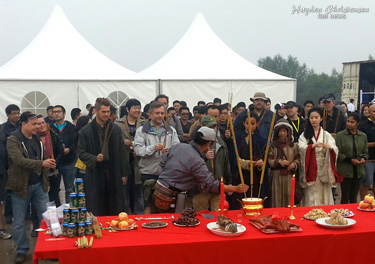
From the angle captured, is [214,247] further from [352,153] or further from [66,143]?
[66,143]

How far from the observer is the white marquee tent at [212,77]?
1203cm

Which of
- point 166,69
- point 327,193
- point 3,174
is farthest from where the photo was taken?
point 166,69

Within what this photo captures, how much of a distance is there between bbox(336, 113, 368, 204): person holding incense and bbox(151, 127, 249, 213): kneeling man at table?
106 inches

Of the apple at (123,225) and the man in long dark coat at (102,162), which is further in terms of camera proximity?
the man in long dark coat at (102,162)

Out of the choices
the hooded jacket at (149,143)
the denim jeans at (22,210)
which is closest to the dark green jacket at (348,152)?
the hooded jacket at (149,143)

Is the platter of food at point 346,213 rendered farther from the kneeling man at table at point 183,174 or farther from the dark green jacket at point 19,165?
the dark green jacket at point 19,165

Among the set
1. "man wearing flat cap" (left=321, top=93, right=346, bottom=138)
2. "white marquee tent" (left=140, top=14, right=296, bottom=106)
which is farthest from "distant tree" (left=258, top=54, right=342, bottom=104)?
"man wearing flat cap" (left=321, top=93, right=346, bottom=138)

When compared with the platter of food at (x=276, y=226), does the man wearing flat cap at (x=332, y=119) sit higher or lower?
higher

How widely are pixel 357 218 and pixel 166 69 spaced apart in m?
10.0

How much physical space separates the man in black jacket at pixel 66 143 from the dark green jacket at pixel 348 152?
12.3 feet

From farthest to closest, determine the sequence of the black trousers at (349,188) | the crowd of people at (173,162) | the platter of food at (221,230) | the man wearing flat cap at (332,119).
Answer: the man wearing flat cap at (332,119), the black trousers at (349,188), the crowd of people at (173,162), the platter of food at (221,230)

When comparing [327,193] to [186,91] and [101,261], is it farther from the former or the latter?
[186,91]

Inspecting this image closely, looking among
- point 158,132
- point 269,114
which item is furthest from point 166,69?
point 158,132

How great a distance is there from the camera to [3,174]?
4945mm
